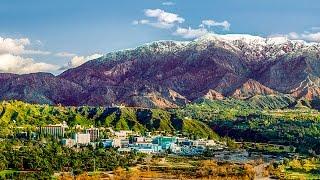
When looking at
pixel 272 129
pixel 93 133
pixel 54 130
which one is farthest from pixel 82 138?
pixel 272 129

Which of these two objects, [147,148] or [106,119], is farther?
[106,119]

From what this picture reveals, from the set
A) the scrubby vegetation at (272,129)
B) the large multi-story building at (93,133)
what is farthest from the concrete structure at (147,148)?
the scrubby vegetation at (272,129)

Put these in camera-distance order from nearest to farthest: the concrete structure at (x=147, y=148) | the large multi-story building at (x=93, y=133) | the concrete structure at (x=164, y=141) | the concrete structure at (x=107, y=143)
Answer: the concrete structure at (x=147, y=148) < the concrete structure at (x=107, y=143) < the concrete structure at (x=164, y=141) < the large multi-story building at (x=93, y=133)

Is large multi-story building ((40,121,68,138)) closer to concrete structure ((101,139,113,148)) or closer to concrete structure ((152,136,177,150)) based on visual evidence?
concrete structure ((101,139,113,148))

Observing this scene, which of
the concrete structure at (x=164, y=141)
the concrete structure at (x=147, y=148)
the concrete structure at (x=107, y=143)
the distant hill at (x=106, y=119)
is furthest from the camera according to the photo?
the distant hill at (x=106, y=119)

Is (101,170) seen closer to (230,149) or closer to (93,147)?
(93,147)

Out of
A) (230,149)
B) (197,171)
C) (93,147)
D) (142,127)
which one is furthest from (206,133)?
(197,171)

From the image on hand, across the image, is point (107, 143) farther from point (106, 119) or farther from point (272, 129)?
point (272, 129)

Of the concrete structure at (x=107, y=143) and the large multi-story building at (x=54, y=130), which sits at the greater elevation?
the large multi-story building at (x=54, y=130)

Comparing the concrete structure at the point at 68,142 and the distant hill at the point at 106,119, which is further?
the distant hill at the point at 106,119

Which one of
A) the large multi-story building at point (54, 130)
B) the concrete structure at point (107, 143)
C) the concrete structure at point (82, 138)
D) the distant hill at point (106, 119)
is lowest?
the concrete structure at point (107, 143)

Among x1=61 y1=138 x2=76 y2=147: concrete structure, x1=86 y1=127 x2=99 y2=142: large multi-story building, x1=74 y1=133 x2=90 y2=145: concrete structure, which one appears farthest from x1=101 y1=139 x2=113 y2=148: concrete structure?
x1=86 y1=127 x2=99 y2=142: large multi-story building

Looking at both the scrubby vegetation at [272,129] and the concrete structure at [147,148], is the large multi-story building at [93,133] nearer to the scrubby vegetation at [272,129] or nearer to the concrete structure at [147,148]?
the concrete structure at [147,148]
